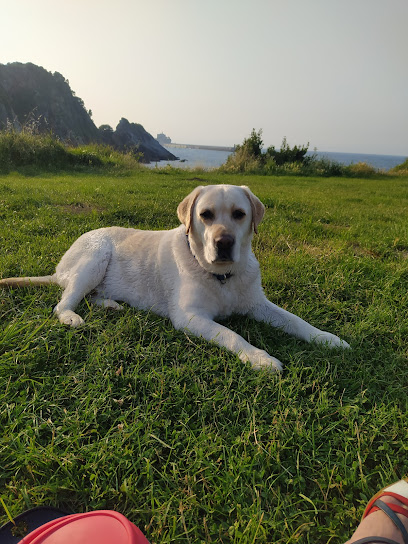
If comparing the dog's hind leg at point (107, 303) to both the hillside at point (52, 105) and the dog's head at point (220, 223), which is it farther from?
the hillside at point (52, 105)

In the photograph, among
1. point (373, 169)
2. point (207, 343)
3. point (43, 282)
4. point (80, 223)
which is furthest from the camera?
point (373, 169)

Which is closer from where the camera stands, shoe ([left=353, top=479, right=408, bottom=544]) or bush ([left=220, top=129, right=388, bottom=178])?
shoe ([left=353, top=479, right=408, bottom=544])

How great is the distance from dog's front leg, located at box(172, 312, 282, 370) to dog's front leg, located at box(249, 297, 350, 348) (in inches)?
18.0

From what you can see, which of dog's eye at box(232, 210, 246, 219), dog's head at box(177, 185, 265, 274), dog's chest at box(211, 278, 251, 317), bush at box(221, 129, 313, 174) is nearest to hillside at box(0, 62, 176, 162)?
bush at box(221, 129, 313, 174)

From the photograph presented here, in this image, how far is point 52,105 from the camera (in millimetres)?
60531

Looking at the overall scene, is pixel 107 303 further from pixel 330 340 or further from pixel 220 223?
pixel 330 340

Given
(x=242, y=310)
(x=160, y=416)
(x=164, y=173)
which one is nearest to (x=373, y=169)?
(x=164, y=173)

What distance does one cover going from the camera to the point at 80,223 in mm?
4836

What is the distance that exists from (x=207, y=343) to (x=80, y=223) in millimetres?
3399

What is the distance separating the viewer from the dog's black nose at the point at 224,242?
2.35 meters

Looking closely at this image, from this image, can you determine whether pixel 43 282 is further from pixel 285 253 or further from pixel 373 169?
pixel 373 169

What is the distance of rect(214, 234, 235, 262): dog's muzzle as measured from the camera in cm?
235

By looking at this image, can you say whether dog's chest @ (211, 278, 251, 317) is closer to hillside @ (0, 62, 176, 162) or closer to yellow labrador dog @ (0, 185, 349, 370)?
yellow labrador dog @ (0, 185, 349, 370)

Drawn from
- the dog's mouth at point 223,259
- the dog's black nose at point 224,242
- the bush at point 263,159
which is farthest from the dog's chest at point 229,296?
the bush at point 263,159
